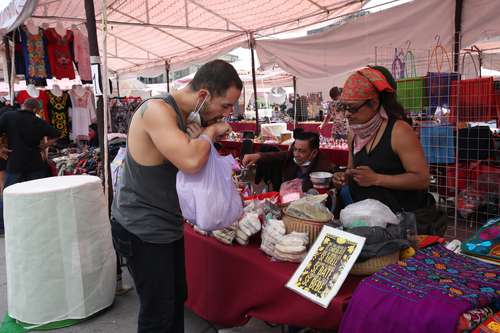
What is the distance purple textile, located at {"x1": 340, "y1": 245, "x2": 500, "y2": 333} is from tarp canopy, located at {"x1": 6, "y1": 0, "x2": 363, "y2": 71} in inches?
187

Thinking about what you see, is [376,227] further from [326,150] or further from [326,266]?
[326,150]

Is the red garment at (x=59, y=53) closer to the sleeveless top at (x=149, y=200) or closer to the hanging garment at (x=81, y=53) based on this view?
the hanging garment at (x=81, y=53)

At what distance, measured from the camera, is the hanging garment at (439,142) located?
3578 millimetres

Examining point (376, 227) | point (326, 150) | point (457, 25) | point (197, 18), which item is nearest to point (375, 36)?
point (457, 25)

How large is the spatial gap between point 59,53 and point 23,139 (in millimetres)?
1196

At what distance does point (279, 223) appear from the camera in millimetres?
1836

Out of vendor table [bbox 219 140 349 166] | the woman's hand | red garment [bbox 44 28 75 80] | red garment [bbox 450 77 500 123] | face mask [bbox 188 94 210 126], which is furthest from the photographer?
vendor table [bbox 219 140 349 166]

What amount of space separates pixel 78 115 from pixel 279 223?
5037 mm

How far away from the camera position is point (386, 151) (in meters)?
2.04

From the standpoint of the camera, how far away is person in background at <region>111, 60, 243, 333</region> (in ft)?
4.76

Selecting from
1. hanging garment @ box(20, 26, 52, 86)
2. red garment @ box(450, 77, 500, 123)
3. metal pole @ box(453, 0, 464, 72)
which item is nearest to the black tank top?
red garment @ box(450, 77, 500, 123)

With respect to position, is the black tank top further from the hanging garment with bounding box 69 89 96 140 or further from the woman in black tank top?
the hanging garment with bounding box 69 89 96 140

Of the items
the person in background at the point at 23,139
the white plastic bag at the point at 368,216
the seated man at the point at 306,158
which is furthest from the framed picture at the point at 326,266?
the person in background at the point at 23,139

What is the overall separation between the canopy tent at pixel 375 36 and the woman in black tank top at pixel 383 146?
9.02 ft
